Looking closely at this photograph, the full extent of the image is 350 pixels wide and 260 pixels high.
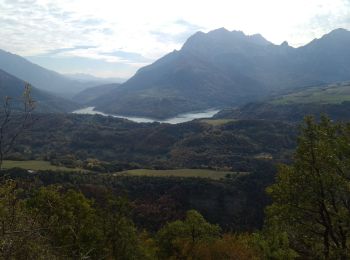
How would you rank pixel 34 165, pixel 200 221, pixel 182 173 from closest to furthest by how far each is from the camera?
pixel 200 221, pixel 34 165, pixel 182 173

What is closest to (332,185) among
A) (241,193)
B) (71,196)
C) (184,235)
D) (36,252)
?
(36,252)

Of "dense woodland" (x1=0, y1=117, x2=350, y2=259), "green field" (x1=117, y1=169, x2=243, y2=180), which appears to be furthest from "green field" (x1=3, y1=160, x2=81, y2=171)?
"dense woodland" (x1=0, y1=117, x2=350, y2=259)

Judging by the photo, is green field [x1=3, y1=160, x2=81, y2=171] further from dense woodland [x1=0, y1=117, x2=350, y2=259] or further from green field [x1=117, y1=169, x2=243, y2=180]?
dense woodland [x1=0, y1=117, x2=350, y2=259]

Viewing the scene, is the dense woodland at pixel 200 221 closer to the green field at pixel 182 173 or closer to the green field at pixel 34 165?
the green field at pixel 182 173

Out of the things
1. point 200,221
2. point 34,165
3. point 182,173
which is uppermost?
point 200,221

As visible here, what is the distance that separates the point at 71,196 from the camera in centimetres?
3991

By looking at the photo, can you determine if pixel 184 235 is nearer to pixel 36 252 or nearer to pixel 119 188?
pixel 36 252

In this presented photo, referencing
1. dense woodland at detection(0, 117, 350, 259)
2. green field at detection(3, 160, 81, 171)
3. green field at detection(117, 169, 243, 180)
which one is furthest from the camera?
green field at detection(117, 169, 243, 180)

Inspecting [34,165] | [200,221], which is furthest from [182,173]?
[200,221]

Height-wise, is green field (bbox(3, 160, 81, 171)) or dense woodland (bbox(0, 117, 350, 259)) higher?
dense woodland (bbox(0, 117, 350, 259))

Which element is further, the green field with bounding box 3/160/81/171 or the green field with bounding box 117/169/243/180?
the green field with bounding box 117/169/243/180

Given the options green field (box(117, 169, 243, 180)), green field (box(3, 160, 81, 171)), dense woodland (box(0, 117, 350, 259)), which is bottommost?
green field (box(117, 169, 243, 180))

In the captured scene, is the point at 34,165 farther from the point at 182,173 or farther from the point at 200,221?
the point at 200,221

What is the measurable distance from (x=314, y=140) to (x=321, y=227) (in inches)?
209
